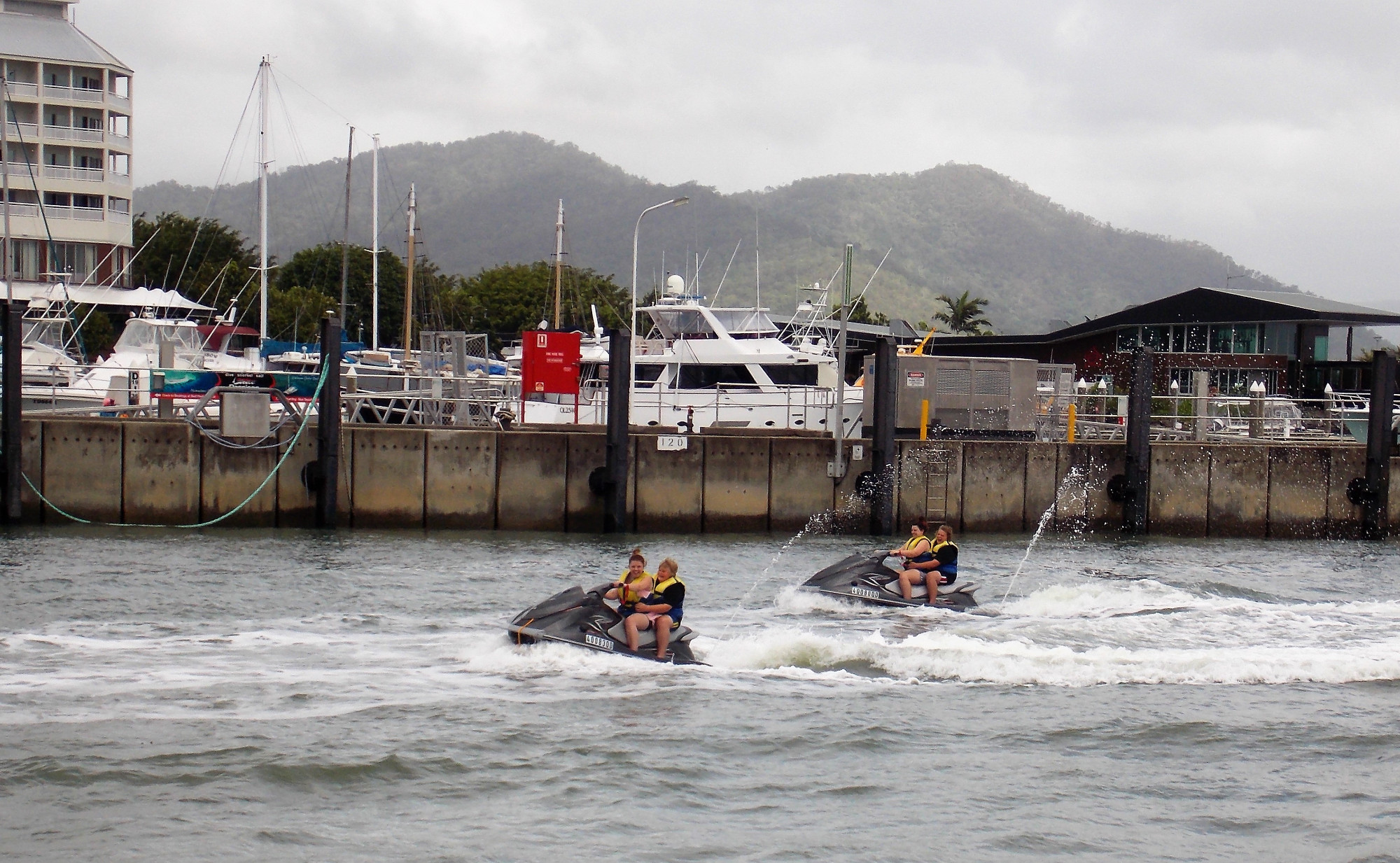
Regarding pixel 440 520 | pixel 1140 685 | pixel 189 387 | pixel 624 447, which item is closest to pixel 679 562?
pixel 624 447

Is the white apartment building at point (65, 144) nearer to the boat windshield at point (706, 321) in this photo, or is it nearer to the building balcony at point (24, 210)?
the building balcony at point (24, 210)

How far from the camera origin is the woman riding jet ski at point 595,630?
16125mm

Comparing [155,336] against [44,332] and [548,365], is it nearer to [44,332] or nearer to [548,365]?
[44,332]

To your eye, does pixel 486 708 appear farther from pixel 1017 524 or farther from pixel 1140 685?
pixel 1017 524

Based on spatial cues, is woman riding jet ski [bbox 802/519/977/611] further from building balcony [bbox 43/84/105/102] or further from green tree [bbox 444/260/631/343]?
green tree [bbox 444/260/631/343]

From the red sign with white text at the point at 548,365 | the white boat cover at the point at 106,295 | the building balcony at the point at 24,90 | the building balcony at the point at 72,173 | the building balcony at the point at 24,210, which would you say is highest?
the building balcony at the point at 24,90

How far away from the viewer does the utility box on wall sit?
30172 mm

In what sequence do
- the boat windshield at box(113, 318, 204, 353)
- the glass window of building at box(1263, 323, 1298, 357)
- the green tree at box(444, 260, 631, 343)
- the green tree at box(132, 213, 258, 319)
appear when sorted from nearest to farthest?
the boat windshield at box(113, 318, 204, 353), the glass window of building at box(1263, 323, 1298, 357), the green tree at box(132, 213, 258, 319), the green tree at box(444, 260, 631, 343)

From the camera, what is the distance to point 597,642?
16172 mm

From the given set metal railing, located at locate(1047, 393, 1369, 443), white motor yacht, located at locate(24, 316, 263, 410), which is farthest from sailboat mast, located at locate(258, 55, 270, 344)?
metal railing, located at locate(1047, 393, 1369, 443)

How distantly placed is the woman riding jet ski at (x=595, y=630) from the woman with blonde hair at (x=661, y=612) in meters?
0.02

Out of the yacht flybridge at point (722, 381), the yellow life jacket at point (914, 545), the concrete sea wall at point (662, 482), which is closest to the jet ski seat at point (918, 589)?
the yellow life jacket at point (914, 545)

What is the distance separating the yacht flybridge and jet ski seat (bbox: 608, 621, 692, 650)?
1563 cm

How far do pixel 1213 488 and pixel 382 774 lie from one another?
22622 millimetres
